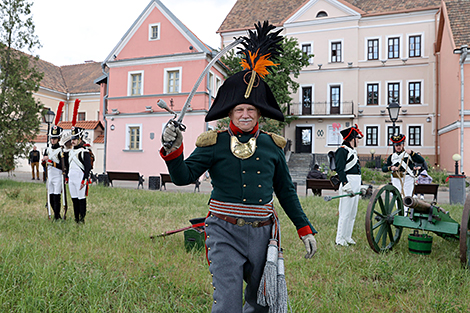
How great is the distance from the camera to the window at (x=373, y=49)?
1043 inches

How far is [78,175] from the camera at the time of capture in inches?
280

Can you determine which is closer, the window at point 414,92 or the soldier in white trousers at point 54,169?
the soldier in white trousers at point 54,169

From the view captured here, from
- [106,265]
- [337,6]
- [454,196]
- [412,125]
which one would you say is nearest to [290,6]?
[337,6]

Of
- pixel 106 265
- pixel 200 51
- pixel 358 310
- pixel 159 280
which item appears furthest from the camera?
pixel 200 51

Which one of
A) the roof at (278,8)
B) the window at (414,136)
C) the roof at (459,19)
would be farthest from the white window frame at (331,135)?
the roof at (459,19)

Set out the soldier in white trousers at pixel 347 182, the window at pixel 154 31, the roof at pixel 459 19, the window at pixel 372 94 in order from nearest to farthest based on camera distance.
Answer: the soldier in white trousers at pixel 347 182
the roof at pixel 459 19
the window at pixel 154 31
the window at pixel 372 94

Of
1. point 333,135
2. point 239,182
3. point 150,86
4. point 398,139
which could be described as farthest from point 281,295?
point 333,135

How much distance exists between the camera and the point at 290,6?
30.0 metres

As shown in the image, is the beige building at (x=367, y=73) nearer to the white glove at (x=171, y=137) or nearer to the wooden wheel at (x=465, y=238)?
the wooden wheel at (x=465, y=238)

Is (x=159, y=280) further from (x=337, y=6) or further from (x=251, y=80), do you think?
(x=337, y=6)

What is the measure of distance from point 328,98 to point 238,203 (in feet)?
88.6

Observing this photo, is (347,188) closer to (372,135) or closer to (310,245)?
(310,245)

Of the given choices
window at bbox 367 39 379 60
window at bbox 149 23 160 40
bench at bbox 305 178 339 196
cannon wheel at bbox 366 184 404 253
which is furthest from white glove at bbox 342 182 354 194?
window at bbox 367 39 379 60

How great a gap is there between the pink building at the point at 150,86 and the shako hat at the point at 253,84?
16.6 meters
